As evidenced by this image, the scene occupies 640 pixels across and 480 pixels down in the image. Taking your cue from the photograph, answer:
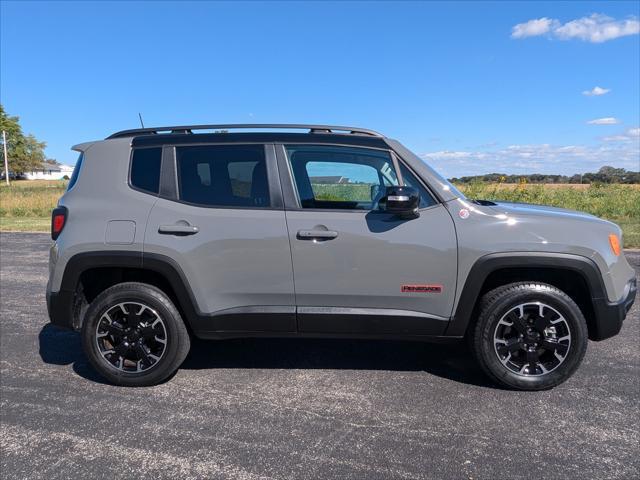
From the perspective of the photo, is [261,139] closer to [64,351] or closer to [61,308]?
[61,308]

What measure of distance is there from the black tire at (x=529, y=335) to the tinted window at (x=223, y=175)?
6.42 feet

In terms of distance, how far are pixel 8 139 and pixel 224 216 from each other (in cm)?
8669

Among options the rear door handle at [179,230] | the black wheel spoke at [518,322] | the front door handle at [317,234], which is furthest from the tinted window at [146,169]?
the black wheel spoke at [518,322]

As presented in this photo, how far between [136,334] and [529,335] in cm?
303

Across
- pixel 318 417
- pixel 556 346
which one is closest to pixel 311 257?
pixel 318 417

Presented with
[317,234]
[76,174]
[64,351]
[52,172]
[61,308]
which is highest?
[52,172]

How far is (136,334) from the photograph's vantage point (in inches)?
147

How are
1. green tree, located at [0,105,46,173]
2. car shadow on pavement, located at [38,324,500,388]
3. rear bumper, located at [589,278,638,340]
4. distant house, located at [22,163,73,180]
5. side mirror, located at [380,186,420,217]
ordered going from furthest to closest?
distant house, located at [22,163,73,180]
green tree, located at [0,105,46,173]
car shadow on pavement, located at [38,324,500,388]
rear bumper, located at [589,278,638,340]
side mirror, located at [380,186,420,217]

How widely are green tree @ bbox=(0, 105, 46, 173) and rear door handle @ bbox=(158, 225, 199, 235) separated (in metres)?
82.8

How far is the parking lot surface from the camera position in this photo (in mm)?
2682

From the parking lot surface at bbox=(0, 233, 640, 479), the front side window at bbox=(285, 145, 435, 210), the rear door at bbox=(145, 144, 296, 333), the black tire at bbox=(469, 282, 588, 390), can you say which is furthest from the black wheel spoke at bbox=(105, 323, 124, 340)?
the black tire at bbox=(469, 282, 588, 390)

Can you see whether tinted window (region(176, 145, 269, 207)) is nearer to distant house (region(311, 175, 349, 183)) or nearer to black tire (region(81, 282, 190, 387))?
distant house (region(311, 175, 349, 183))

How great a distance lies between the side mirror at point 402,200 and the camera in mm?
3350

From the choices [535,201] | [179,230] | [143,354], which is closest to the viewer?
[179,230]
